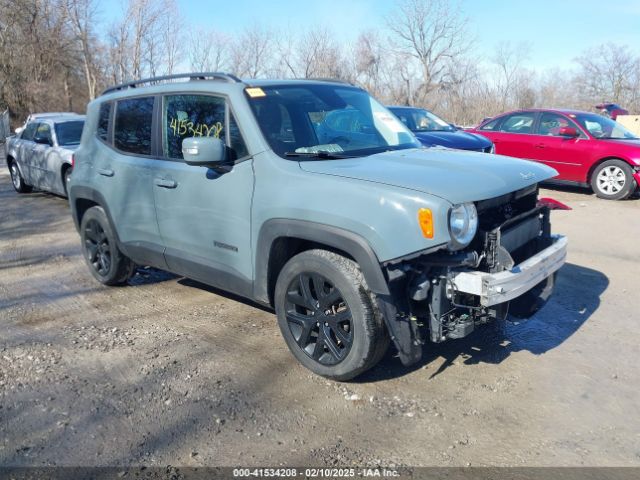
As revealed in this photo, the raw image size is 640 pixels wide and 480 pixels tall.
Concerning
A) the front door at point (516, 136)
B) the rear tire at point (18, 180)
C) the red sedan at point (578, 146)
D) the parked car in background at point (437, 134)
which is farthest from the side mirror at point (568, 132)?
the rear tire at point (18, 180)

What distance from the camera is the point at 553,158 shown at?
11.0m

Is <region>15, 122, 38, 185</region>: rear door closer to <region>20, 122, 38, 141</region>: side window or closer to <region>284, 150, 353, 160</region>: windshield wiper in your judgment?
<region>20, 122, 38, 141</region>: side window

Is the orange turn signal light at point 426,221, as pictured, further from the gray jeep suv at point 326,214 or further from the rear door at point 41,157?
the rear door at point 41,157

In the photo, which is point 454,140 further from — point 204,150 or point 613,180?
point 204,150

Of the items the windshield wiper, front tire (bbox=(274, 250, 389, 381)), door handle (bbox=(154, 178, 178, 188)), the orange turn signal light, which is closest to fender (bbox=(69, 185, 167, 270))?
door handle (bbox=(154, 178, 178, 188))

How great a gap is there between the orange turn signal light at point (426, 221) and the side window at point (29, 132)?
995 centimetres

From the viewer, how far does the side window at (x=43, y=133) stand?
9929mm

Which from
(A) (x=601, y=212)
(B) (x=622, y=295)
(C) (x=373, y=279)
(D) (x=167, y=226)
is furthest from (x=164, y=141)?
(A) (x=601, y=212)

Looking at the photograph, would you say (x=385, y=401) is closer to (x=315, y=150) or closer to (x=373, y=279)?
(x=373, y=279)

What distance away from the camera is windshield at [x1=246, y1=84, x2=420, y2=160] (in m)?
3.94

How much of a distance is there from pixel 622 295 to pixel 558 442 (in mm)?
2835

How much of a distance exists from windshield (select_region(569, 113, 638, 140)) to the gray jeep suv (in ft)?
25.4

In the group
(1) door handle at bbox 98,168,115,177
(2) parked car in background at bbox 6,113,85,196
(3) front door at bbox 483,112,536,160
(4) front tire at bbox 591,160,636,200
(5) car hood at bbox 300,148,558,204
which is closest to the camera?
(5) car hood at bbox 300,148,558,204

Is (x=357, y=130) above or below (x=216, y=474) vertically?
above
